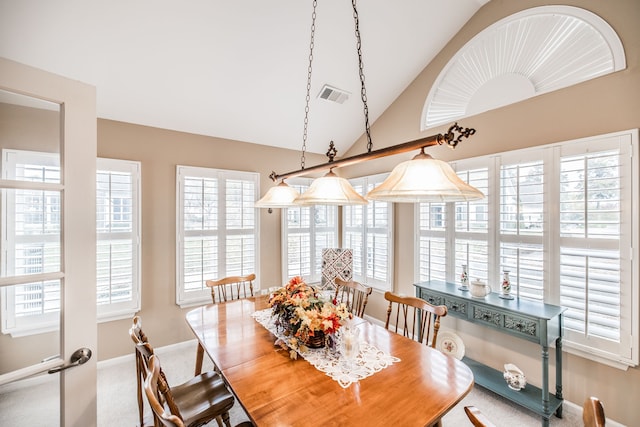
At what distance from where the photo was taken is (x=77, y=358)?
1.16 m

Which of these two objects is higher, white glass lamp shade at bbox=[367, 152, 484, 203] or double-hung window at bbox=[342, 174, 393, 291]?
white glass lamp shade at bbox=[367, 152, 484, 203]

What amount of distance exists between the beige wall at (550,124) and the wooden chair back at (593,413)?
1703mm

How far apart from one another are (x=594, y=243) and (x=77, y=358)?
3.31 m

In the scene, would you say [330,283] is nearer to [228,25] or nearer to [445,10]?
[228,25]

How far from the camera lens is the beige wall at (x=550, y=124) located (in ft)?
6.56

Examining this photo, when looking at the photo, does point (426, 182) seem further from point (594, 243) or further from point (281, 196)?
point (594, 243)

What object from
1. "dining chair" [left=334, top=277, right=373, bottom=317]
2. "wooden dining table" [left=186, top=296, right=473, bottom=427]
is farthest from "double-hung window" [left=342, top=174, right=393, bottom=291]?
"wooden dining table" [left=186, top=296, right=473, bottom=427]

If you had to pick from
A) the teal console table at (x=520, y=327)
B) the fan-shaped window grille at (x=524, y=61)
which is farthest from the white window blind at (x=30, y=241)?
the fan-shaped window grille at (x=524, y=61)

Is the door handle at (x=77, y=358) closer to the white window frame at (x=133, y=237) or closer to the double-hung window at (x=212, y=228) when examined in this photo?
the white window frame at (x=133, y=237)

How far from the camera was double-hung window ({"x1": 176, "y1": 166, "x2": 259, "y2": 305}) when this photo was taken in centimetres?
331

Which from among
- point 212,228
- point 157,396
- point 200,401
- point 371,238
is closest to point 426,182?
point 157,396

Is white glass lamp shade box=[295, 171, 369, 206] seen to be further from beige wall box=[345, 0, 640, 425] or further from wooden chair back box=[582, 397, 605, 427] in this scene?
beige wall box=[345, 0, 640, 425]

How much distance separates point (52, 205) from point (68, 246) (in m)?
0.18

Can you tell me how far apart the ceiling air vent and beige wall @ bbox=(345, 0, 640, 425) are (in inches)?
32.9
